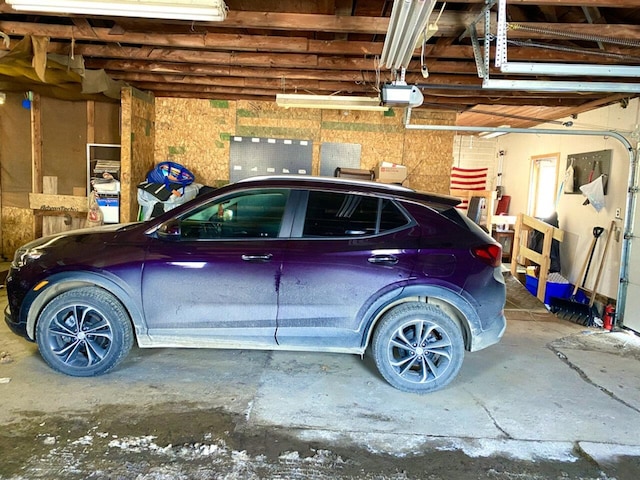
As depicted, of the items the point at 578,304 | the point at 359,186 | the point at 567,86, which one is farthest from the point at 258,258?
the point at 578,304

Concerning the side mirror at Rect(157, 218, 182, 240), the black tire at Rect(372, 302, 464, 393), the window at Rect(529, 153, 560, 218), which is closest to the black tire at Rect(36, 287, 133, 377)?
the side mirror at Rect(157, 218, 182, 240)

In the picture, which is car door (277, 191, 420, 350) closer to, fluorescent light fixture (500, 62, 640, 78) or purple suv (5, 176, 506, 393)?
purple suv (5, 176, 506, 393)

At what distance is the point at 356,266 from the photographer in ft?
11.7

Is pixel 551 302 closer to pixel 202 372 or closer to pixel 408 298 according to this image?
pixel 408 298

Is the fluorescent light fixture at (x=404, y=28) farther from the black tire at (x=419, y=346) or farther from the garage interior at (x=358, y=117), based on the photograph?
the black tire at (x=419, y=346)

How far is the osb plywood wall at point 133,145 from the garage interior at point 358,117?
0.03 meters

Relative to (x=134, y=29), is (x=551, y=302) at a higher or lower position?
lower

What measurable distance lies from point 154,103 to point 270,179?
16.2ft

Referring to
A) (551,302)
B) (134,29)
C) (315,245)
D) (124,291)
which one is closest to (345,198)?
(315,245)

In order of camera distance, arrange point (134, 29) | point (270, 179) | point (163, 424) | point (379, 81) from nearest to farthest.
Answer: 1. point (163, 424)
2. point (270, 179)
3. point (134, 29)
4. point (379, 81)

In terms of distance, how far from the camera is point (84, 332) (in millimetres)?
3643

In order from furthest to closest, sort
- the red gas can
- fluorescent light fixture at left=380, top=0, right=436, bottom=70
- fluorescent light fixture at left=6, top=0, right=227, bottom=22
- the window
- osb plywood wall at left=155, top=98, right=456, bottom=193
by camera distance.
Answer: the window → osb plywood wall at left=155, top=98, right=456, bottom=193 → the red gas can → fluorescent light fixture at left=6, top=0, right=227, bottom=22 → fluorescent light fixture at left=380, top=0, right=436, bottom=70

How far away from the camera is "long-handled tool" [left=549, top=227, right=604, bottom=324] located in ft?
21.5

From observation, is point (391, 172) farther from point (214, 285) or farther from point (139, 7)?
point (139, 7)
